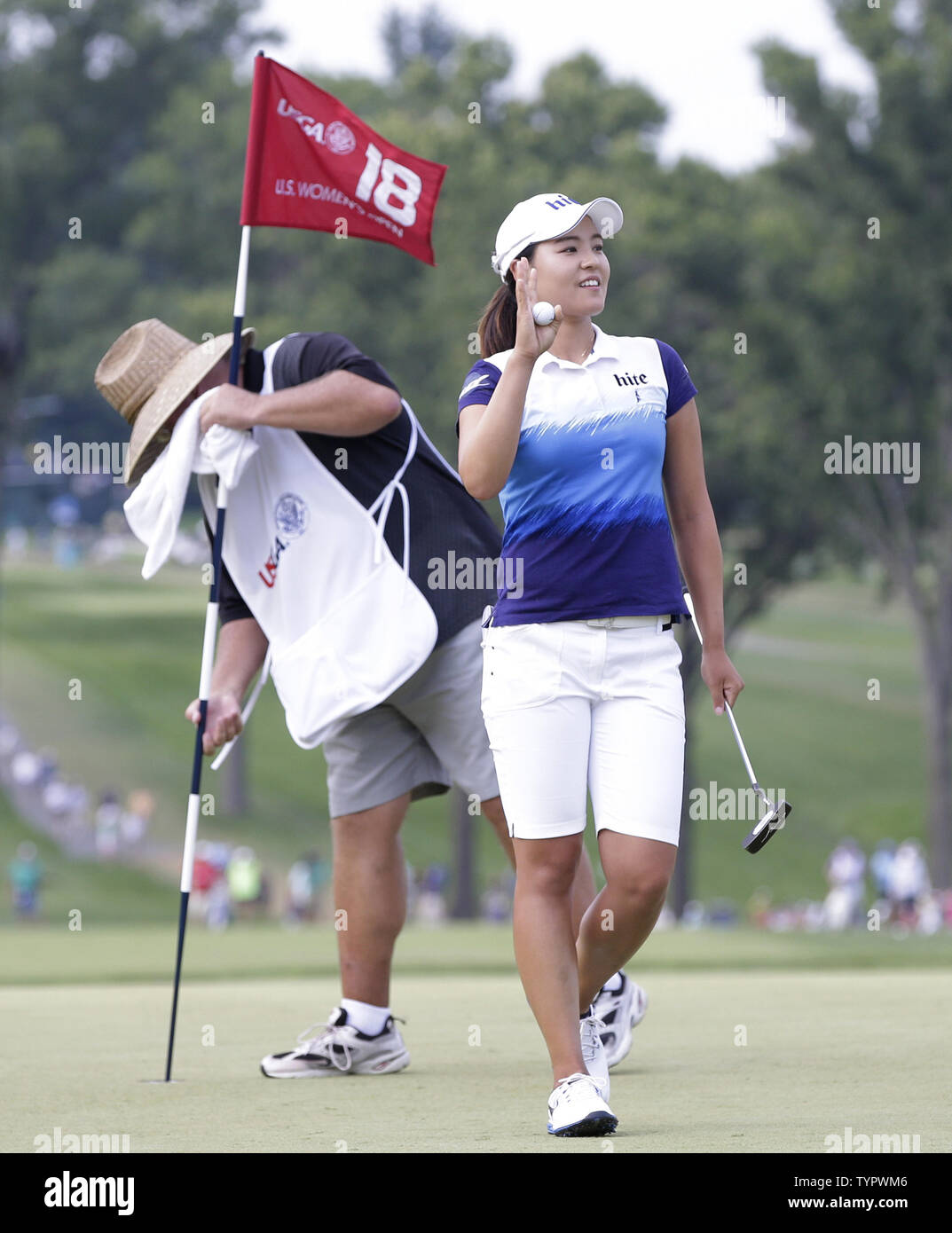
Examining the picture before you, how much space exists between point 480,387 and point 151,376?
5.43ft

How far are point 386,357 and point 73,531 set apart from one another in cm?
3436

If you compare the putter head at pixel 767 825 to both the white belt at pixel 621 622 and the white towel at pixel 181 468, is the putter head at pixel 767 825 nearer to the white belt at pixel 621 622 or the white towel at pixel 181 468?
the white belt at pixel 621 622

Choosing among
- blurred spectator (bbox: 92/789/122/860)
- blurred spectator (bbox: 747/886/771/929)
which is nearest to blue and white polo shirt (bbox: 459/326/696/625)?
blurred spectator (bbox: 747/886/771/929)

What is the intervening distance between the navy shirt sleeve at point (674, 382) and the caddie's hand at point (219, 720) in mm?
1690

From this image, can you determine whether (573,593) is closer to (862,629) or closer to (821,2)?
(821,2)

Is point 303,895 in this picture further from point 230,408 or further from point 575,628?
point 575,628

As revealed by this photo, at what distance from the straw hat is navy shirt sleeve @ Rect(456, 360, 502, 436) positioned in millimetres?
1296

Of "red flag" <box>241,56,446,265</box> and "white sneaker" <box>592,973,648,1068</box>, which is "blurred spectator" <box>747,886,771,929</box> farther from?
"red flag" <box>241,56,446,265</box>

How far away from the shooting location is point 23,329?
35.8 m

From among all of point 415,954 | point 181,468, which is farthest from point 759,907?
point 181,468

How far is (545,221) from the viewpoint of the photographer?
447 cm
